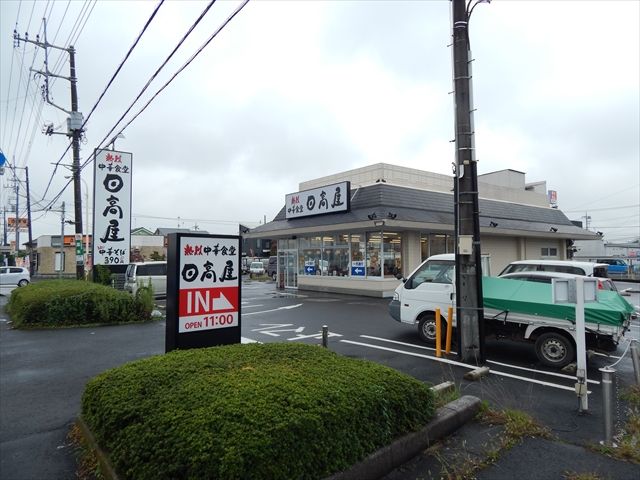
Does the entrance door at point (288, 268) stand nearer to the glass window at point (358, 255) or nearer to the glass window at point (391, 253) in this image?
the glass window at point (358, 255)

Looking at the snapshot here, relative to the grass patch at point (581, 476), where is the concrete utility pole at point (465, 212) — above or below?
above

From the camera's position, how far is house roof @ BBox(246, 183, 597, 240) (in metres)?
17.1

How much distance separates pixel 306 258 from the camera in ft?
74.1

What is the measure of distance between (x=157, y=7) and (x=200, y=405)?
21.3ft

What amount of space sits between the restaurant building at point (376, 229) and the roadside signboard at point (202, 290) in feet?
37.1

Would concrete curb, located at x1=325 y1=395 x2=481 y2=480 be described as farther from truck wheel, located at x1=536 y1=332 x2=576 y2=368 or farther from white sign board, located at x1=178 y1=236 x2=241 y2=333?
truck wheel, located at x1=536 y1=332 x2=576 y2=368

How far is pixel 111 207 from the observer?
12977 mm

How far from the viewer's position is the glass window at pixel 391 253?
18531mm

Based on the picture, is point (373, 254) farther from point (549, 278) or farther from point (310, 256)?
point (549, 278)

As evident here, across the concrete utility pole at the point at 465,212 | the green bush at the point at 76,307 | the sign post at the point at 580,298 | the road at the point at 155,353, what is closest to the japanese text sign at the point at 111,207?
the green bush at the point at 76,307

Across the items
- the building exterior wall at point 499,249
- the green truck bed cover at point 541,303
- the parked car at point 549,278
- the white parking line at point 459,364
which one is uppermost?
the building exterior wall at point 499,249

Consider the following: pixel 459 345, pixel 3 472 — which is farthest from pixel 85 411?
pixel 459 345

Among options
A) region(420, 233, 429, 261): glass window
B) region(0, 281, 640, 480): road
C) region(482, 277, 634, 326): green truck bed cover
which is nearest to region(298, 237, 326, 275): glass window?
region(420, 233, 429, 261): glass window

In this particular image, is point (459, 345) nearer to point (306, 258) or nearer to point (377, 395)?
Result: point (377, 395)
